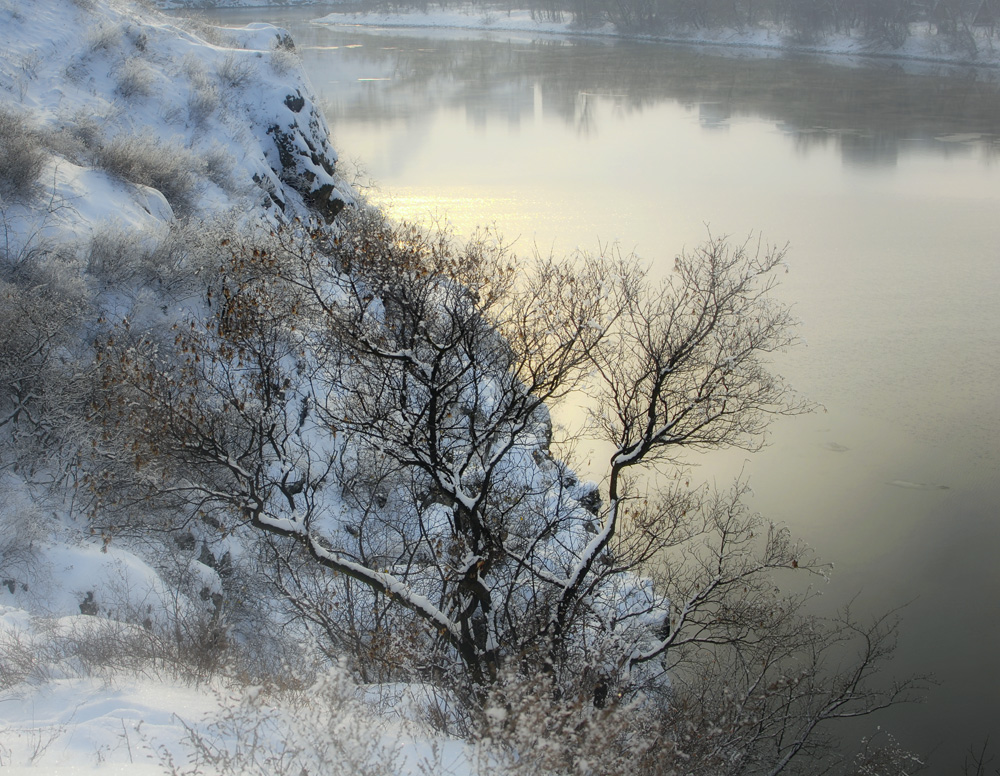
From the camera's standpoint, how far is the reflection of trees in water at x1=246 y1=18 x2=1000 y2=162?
26.8 m

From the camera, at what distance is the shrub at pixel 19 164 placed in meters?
9.95

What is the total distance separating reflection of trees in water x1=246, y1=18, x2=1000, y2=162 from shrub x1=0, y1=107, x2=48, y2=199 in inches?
684

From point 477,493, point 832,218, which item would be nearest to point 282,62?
point 832,218

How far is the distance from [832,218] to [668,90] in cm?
1710

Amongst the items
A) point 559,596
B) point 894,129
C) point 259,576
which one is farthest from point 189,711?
point 894,129

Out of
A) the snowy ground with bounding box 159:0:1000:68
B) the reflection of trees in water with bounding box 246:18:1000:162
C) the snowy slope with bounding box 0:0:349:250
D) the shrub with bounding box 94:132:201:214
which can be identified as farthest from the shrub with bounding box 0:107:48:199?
the snowy ground with bounding box 159:0:1000:68

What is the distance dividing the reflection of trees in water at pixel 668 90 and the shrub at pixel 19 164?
17.4 m

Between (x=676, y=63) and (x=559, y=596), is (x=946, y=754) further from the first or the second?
(x=676, y=63)

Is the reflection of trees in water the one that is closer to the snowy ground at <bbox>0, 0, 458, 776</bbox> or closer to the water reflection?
the water reflection

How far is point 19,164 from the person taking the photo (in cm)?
1003

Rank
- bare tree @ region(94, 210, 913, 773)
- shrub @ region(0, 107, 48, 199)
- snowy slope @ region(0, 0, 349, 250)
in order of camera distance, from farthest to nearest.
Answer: snowy slope @ region(0, 0, 349, 250)
shrub @ region(0, 107, 48, 199)
bare tree @ region(94, 210, 913, 773)

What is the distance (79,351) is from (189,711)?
5854mm

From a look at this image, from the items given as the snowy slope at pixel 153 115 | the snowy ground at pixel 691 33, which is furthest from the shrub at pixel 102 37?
the snowy ground at pixel 691 33

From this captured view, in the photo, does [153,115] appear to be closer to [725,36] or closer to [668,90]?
[668,90]
